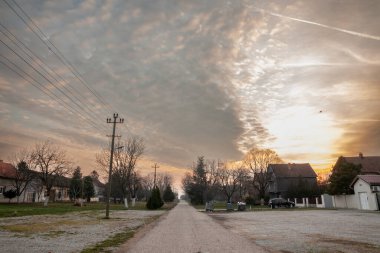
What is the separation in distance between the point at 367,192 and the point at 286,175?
40.4 m

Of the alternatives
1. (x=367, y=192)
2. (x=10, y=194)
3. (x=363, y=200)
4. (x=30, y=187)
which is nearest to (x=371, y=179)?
(x=367, y=192)

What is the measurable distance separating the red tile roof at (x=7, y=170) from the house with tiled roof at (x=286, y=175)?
204 ft

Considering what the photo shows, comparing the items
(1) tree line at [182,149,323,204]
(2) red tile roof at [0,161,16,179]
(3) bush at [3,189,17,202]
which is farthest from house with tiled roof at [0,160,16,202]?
(1) tree line at [182,149,323,204]

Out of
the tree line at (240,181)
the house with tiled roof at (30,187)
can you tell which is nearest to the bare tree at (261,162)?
the tree line at (240,181)

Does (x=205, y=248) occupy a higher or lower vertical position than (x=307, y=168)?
lower

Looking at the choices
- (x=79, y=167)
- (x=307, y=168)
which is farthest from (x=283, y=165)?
(x=79, y=167)

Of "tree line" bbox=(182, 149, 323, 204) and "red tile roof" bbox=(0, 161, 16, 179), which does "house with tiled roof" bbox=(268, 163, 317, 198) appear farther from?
Result: "red tile roof" bbox=(0, 161, 16, 179)

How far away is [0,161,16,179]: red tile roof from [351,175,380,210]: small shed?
64.3m

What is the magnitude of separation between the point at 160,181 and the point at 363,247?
14911cm

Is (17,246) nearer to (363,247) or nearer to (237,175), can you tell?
(363,247)

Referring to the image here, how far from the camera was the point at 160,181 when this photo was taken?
158 meters

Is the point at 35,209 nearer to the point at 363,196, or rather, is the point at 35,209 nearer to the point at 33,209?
the point at 33,209

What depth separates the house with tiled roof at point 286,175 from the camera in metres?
82.5

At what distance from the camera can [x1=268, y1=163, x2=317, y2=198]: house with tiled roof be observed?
8250 cm
